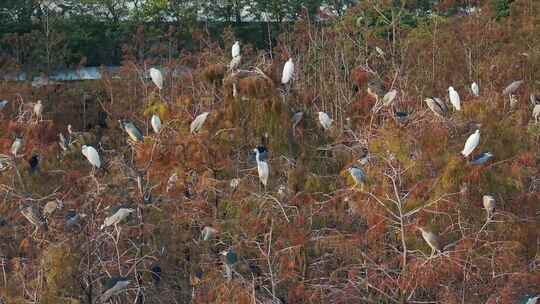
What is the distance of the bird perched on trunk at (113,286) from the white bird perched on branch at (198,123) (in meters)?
1.96

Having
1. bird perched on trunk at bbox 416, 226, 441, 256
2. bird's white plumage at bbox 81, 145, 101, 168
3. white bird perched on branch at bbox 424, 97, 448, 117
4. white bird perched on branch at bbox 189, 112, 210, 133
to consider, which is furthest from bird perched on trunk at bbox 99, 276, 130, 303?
white bird perched on branch at bbox 424, 97, 448, 117

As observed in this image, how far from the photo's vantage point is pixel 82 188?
7.91 metres

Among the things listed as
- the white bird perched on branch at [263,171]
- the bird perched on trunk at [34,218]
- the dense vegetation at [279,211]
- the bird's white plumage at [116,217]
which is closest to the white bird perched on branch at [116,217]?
the bird's white plumage at [116,217]

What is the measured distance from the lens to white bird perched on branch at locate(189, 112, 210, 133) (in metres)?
7.04

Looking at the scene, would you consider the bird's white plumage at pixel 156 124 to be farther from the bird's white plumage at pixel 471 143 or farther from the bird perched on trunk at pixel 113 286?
the bird's white plumage at pixel 471 143

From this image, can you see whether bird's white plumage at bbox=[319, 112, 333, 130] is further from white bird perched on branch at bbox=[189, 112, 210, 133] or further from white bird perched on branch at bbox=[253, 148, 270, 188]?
white bird perched on branch at bbox=[253, 148, 270, 188]

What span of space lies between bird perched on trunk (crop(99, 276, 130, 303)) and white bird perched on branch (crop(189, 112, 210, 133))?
1.96m

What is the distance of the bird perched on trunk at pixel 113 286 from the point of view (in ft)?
17.7

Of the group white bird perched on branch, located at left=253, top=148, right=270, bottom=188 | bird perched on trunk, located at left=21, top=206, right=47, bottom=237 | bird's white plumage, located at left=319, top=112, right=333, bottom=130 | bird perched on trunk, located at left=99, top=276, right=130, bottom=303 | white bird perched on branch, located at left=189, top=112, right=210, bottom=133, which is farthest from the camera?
bird's white plumage, located at left=319, top=112, right=333, bottom=130

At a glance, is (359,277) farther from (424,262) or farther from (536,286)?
(536,286)

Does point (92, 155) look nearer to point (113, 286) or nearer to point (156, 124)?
point (156, 124)

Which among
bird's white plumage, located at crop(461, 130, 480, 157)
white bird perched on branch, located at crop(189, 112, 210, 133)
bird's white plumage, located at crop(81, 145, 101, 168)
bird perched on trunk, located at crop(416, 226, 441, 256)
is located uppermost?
bird's white plumage, located at crop(461, 130, 480, 157)

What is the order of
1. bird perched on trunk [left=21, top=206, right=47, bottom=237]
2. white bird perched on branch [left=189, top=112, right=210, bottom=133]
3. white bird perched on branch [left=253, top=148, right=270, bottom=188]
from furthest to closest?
1. white bird perched on branch [left=189, top=112, right=210, bottom=133]
2. white bird perched on branch [left=253, top=148, right=270, bottom=188]
3. bird perched on trunk [left=21, top=206, right=47, bottom=237]

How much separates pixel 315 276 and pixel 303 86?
5.95 meters
